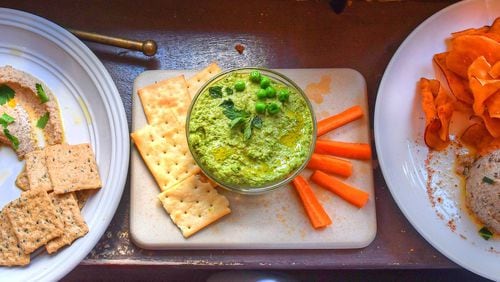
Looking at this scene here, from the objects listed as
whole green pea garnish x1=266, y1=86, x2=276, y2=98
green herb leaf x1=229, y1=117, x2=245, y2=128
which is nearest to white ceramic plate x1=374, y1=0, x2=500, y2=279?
whole green pea garnish x1=266, y1=86, x2=276, y2=98

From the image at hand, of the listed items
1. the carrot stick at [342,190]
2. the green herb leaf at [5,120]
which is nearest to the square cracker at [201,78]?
the carrot stick at [342,190]

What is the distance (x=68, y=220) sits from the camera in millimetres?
1808

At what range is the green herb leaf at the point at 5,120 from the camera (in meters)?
1.87

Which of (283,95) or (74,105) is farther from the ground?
(74,105)

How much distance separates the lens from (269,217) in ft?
6.11

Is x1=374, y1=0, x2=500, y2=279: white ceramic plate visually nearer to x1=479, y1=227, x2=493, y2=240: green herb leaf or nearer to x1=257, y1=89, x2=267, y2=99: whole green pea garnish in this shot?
x1=479, y1=227, x2=493, y2=240: green herb leaf

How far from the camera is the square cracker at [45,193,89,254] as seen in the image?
179cm

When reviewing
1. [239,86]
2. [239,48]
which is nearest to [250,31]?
[239,48]

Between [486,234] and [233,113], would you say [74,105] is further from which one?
[486,234]

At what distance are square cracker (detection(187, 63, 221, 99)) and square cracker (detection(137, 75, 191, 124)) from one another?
1.1 inches

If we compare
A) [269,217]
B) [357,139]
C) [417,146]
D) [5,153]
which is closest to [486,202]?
[417,146]

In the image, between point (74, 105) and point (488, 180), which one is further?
point (74, 105)

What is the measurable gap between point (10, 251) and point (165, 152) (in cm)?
58

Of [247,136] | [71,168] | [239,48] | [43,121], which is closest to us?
[247,136]
